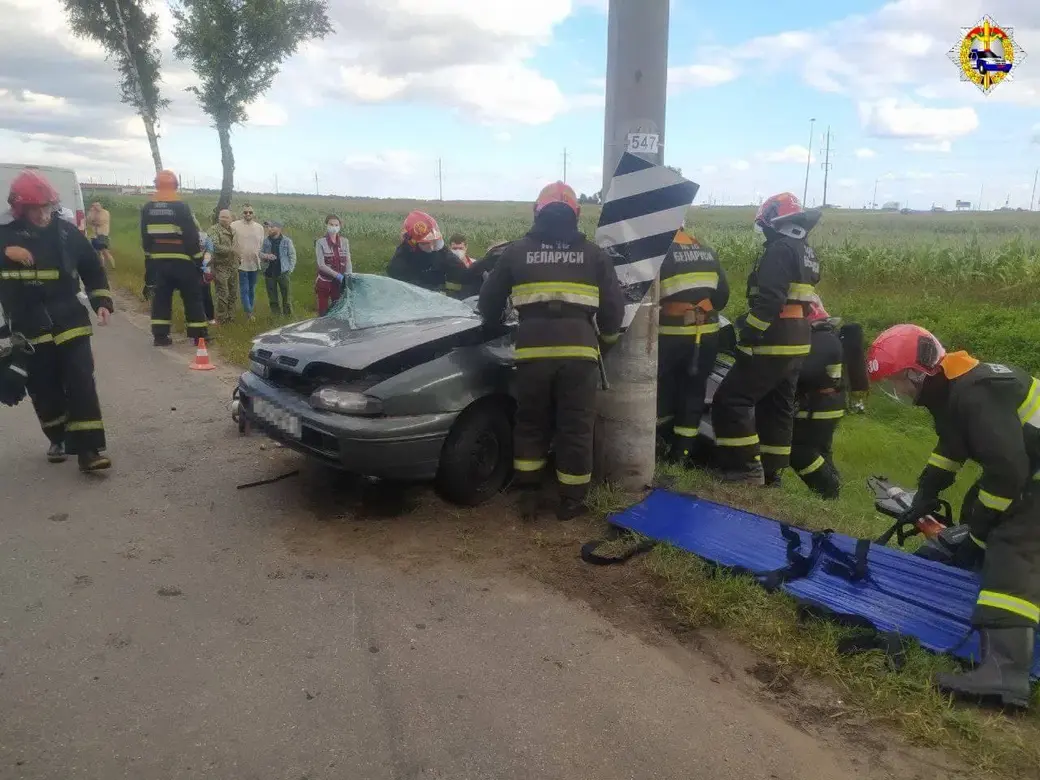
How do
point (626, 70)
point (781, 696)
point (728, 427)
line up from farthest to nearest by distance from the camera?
point (728, 427) → point (626, 70) → point (781, 696)

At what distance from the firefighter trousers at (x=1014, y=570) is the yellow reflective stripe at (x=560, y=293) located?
2198 millimetres

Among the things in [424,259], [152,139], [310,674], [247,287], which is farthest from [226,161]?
[310,674]

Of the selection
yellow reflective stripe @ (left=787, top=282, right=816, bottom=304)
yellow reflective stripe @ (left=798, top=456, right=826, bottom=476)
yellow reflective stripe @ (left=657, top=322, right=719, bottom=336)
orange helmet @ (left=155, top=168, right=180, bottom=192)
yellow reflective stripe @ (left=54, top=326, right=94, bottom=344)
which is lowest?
yellow reflective stripe @ (left=798, top=456, right=826, bottom=476)

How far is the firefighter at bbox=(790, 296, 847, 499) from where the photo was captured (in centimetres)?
586

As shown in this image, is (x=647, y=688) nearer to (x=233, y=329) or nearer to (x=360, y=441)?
(x=360, y=441)

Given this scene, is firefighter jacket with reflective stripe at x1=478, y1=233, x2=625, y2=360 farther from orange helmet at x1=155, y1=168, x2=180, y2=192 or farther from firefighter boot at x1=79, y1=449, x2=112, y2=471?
orange helmet at x1=155, y1=168, x2=180, y2=192

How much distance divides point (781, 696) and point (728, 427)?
8.99 feet

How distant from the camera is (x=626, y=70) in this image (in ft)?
14.8

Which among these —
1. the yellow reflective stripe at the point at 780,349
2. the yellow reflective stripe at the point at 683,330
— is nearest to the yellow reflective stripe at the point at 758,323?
the yellow reflective stripe at the point at 780,349

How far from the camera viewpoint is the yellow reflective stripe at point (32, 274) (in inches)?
203

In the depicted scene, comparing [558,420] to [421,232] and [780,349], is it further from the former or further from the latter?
[421,232]

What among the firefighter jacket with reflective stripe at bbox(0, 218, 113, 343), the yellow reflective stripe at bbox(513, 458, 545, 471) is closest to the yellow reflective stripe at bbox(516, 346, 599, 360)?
the yellow reflective stripe at bbox(513, 458, 545, 471)

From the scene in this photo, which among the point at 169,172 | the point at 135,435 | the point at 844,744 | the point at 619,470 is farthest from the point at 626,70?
the point at 169,172

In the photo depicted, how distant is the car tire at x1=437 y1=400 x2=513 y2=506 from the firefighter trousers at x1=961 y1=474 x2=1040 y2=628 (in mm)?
2583
